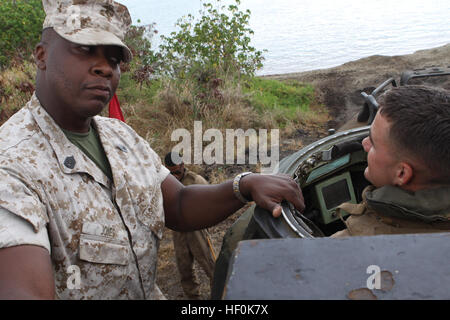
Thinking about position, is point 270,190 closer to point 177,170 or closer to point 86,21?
point 86,21

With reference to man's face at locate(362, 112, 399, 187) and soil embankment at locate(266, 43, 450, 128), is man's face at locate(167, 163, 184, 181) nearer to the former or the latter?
man's face at locate(362, 112, 399, 187)

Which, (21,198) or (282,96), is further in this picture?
(282,96)

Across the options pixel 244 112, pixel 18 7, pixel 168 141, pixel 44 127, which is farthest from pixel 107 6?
pixel 18 7

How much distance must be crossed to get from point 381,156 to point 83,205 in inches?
44.6

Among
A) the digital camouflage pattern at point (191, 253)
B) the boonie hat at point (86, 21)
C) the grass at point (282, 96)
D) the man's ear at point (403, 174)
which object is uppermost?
the boonie hat at point (86, 21)

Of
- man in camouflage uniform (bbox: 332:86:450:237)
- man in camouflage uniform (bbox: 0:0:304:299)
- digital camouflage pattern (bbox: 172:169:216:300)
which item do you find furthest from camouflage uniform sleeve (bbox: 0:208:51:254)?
digital camouflage pattern (bbox: 172:169:216:300)

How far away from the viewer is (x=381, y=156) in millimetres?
1579

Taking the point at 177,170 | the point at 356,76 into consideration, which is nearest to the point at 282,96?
the point at 356,76

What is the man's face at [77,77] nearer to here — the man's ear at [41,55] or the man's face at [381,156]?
the man's ear at [41,55]

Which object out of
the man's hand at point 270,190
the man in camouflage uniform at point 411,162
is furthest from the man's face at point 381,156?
the man's hand at point 270,190

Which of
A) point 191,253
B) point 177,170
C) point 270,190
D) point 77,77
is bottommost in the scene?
point 191,253

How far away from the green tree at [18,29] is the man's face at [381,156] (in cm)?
808

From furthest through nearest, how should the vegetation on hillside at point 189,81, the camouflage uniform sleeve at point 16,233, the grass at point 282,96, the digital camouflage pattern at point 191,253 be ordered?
1. the grass at point 282,96
2. the vegetation on hillside at point 189,81
3. the digital camouflage pattern at point 191,253
4. the camouflage uniform sleeve at point 16,233

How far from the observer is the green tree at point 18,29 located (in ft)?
26.3
